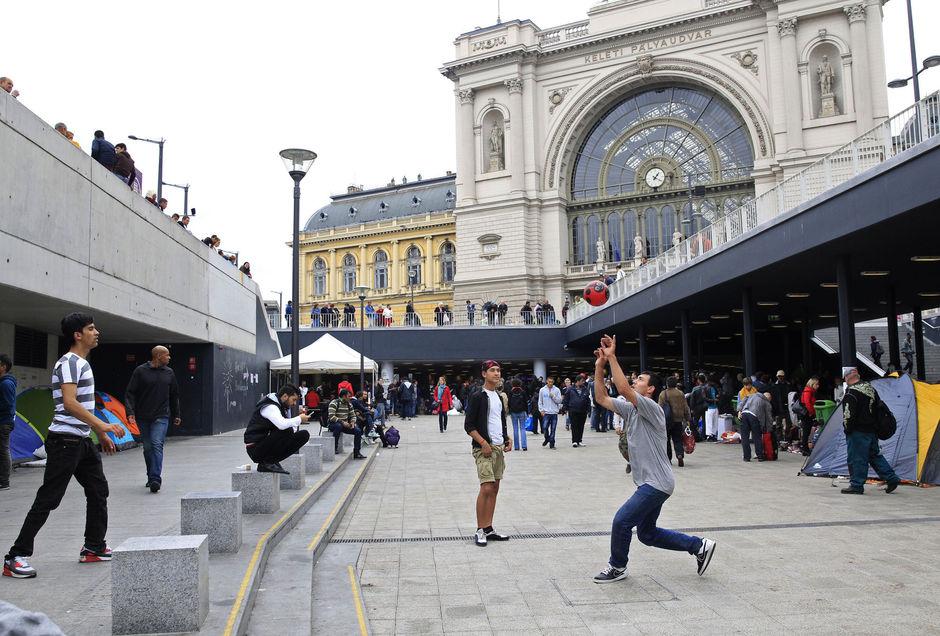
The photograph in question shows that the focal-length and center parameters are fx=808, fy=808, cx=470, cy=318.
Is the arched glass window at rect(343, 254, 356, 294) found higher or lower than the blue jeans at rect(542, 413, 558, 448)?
higher

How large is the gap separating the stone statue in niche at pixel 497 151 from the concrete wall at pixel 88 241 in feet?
128

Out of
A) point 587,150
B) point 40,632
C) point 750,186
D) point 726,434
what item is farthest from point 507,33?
point 40,632

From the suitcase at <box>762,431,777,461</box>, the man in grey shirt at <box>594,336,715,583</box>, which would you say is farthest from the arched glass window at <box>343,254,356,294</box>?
the man in grey shirt at <box>594,336,715,583</box>

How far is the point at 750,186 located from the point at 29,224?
159 feet

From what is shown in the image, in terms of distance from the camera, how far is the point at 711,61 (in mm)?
51719

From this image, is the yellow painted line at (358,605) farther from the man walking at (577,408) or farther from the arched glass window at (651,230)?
the arched glass window at (651,230)

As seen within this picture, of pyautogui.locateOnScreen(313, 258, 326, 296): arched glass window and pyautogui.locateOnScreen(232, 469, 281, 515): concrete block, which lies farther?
pyautogui.locateOnScreen(313, 258, 326, 296): arched glass window

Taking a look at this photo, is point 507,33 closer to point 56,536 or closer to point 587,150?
point 587,150

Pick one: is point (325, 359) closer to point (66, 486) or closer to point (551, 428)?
point (551, 428)

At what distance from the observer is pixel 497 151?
2282 inches

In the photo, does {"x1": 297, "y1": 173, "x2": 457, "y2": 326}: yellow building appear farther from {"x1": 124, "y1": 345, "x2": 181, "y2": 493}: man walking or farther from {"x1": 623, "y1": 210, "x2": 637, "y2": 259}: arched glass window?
{"x1": 124, "y1": 345, "x2": 181, "y2": 493}: man walking

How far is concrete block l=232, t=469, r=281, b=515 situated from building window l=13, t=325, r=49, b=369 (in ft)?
33.0

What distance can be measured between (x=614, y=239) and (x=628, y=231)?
1.12 m

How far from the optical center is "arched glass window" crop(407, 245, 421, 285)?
257ft
